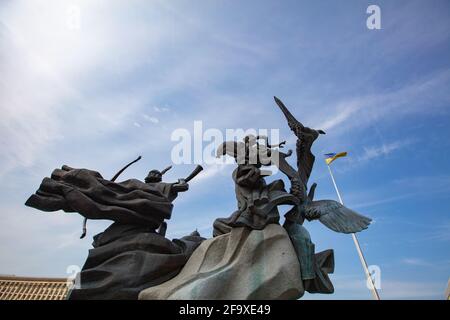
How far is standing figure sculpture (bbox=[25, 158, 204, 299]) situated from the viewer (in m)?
4.13

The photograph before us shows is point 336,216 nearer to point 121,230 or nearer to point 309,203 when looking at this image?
point 309,203

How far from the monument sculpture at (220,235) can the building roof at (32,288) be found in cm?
829

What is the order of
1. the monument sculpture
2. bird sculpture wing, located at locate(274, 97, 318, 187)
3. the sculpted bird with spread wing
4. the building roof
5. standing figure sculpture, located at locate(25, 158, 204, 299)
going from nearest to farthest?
the monument sculpture → standing figure sculpture, located at locate(25, 158, 204, 299) → the sculpted bird with spread wing → bird sculpture wing, located at locate(274, 97, 318, 187) → the building roof

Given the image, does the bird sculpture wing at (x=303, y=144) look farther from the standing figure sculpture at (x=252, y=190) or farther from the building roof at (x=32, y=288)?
the building roof at (x=32, y=288)

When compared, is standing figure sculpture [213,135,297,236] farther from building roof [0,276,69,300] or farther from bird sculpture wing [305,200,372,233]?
building roof [0,276,69,300]

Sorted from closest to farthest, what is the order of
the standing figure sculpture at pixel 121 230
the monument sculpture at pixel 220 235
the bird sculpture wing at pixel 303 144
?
the monument sculpture at pixel 220 235, the standing figure sculpture at pixel 121 230, the bird sculpture wing at pixel 303 144

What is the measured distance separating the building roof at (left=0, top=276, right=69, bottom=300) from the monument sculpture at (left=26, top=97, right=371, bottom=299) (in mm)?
8291

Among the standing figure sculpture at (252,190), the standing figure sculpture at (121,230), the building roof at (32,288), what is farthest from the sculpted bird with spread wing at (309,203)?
the building roof at (32,288)

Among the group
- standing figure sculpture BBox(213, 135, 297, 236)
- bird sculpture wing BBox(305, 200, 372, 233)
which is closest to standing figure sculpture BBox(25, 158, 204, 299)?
standing figure sculpture BBox(213, 135, 297, 236)

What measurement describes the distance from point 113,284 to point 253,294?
6.07ft

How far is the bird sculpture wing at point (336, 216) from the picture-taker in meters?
4.17
